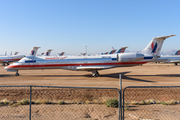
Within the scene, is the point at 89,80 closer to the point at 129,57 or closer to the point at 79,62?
the point at 79,62

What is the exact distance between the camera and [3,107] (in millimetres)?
7414

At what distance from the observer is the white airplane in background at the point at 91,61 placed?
19.7 meters

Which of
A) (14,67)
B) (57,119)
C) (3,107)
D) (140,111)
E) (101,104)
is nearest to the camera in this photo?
(57,119)

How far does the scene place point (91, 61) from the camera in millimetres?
20438

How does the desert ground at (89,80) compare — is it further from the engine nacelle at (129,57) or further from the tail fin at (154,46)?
the tail fin at (154,46)

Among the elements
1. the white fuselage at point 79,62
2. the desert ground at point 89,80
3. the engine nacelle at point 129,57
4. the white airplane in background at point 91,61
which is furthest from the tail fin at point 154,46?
the desert ground at point 89,80

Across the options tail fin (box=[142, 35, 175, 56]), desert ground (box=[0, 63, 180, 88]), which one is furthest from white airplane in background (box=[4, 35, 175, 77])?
desert ground (box=[0, 63, 180, 88])

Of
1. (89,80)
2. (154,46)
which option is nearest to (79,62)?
(89,80)

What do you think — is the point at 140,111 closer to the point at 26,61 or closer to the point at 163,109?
the point at 163,109

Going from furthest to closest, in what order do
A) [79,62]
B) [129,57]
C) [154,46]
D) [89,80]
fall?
1. [154,46]
2. [79,62]
3. [129,57]
4. [89,80]

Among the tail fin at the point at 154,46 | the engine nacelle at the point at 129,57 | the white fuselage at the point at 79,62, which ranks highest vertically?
the tail fin at the point at 154,46

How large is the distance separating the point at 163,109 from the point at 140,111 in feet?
4.46

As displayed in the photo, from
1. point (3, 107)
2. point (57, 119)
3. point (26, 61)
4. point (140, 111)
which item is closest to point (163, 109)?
point (140, 111)

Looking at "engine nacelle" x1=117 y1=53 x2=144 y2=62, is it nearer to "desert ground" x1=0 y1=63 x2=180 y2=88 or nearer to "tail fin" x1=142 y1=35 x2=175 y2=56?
"tail fin" x1=142 y1=35 x2=175 y2=56
